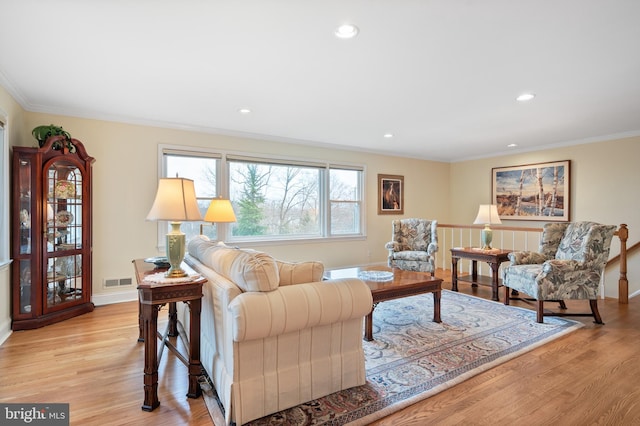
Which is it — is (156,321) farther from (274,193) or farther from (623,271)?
(623,271)

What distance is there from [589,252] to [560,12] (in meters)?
2.60

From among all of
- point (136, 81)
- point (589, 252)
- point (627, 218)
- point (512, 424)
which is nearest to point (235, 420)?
point (512, 424)

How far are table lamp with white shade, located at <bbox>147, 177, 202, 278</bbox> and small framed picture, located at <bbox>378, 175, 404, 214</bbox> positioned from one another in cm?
468

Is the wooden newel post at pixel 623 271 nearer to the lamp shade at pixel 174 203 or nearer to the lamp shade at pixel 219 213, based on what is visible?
the lamp shade at pixel 219 213

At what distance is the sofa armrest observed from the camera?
1.65 meters

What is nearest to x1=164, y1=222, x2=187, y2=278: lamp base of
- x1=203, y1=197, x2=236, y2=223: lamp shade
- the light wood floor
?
the light wood floor

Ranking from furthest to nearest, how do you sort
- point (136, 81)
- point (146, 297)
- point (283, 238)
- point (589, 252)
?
point (283, 238), point (589, 252), point (136, 81), point (146, 297)

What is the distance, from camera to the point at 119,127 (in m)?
4.05

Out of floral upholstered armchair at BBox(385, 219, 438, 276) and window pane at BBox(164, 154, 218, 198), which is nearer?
window pane at BBox(164, 154, 218, 198)

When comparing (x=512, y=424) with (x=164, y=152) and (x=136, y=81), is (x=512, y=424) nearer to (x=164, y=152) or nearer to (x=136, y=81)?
(x=136, y=81)

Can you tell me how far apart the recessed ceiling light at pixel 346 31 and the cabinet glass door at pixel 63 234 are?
10.5ft

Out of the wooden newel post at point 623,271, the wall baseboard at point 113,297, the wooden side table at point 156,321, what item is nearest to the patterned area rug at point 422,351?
the wooden side table at point 156,321

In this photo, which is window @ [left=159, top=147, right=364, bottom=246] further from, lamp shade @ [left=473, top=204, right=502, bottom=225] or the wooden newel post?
the wooden newel post

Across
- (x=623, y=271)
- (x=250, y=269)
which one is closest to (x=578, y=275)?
(x=623, y=271)
